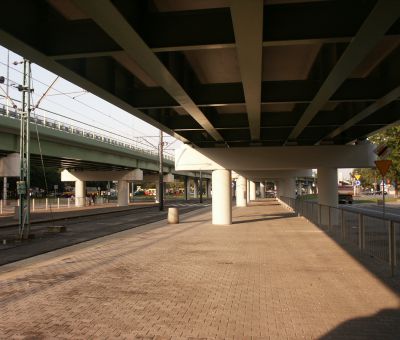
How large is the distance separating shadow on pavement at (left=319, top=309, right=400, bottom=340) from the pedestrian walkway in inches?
0.5

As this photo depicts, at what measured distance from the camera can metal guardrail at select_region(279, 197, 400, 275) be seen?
9344 mm

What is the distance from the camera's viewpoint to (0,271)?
35.8 feet

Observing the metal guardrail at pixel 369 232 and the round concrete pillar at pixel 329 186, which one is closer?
the metal guardrail at pixel 369 232

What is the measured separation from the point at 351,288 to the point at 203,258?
14.9 feet

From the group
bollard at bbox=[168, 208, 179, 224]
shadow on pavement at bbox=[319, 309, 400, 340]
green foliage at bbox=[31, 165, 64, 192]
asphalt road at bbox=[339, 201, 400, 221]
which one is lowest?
shadow on pavement at bbox=[319, 309, 400, 340]

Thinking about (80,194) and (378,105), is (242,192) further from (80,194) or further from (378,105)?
(378,105)

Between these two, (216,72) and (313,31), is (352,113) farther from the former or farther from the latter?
(313,31)

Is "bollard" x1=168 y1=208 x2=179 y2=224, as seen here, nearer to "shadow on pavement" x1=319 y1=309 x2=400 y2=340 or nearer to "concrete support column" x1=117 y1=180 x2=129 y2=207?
"shadow on pavement" x1=319 y1=309 x2=400 y2=340

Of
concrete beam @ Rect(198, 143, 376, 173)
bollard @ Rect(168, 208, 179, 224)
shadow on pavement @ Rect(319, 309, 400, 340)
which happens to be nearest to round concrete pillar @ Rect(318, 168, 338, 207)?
concrete beam @ Rect(198, 143, 376, 173)

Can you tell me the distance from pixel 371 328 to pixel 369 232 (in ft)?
19.6

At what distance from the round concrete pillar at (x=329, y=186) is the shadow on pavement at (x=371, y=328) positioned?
56.7ft

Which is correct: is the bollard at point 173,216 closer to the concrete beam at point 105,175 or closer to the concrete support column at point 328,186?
the concrete support column at point 328,186

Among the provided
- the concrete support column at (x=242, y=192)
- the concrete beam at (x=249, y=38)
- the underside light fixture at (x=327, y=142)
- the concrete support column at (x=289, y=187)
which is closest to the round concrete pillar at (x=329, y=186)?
the underside light fixture at (x=327, y=142)

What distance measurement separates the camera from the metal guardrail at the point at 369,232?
9344 mm
